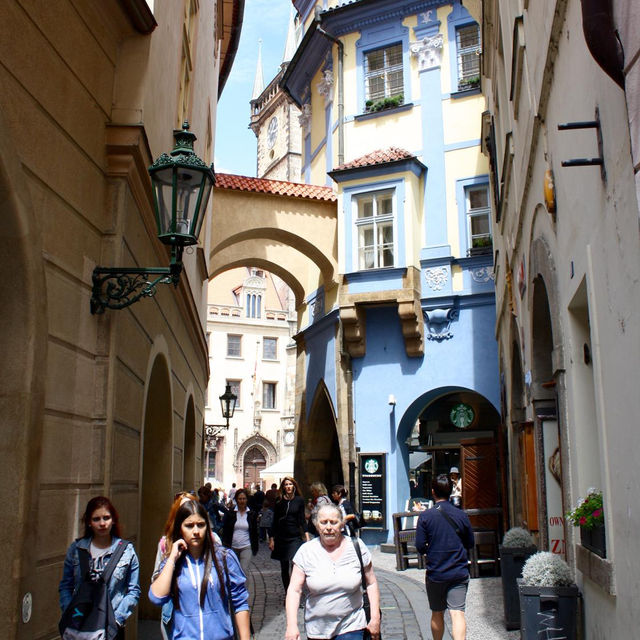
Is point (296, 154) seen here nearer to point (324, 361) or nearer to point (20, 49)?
point (324, 361)

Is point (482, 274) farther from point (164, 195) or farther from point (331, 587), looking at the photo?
point (331, 587)

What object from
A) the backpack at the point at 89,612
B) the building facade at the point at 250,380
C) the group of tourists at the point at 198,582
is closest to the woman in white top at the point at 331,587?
the group of tourists at the point at 198,582

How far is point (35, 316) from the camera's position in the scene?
450cm

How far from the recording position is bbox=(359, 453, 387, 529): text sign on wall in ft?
64.0

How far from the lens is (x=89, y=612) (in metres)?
4.33

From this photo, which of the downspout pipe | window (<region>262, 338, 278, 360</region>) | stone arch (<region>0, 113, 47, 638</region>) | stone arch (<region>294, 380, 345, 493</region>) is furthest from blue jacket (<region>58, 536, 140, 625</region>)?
window (<region>262, 338, 278, 360</region>)

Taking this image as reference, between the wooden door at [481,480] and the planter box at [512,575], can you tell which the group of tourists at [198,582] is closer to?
the planter box at [512,575]

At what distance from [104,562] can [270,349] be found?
1882 inches

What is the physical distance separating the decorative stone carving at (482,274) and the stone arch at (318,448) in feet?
18.2

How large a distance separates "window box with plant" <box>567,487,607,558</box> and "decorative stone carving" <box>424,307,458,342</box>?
14167 millimetres

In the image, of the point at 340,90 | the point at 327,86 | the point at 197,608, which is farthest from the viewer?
the point at 327,86

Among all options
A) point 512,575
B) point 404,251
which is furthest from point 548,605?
point 404,251

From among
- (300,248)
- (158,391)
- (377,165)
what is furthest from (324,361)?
(158,391)

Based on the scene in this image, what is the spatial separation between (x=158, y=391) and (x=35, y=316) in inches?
200
